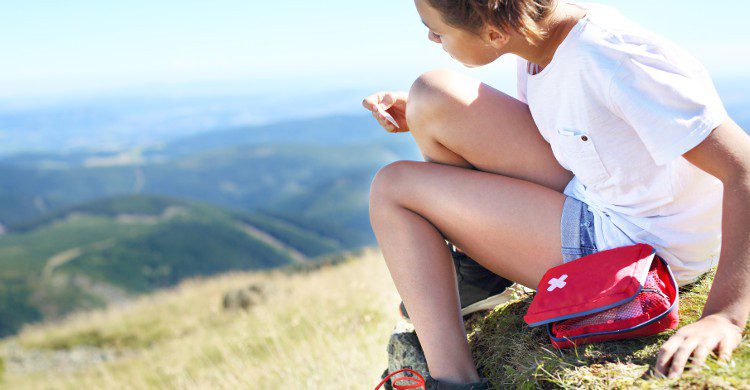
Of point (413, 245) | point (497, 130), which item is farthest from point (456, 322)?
point (497, 130)

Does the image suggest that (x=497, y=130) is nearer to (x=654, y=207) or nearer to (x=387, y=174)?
(x=387, y=174)

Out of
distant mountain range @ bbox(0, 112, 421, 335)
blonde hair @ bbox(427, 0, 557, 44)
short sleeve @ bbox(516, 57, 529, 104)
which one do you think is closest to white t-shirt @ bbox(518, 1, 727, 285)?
blonde hair @ bbox(427, 0, 557, 44)

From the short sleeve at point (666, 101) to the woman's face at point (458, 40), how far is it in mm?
435

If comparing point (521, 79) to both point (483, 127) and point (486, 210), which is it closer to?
point (483, 127)

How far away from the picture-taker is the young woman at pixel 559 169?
1541 millimetres

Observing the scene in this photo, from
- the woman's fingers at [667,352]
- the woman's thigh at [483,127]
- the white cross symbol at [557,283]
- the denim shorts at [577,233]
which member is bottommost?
the woman's fingers at [667,352]

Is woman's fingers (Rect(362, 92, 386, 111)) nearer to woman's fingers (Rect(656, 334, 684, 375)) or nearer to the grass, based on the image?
the grass

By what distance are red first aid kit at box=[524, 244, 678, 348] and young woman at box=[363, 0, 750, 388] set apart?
109 millimetres

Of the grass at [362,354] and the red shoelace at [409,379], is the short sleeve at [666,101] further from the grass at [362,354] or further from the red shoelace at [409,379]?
the red shoelace at [409,379]

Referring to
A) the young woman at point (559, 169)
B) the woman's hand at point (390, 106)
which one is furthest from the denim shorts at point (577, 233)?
the woman's hand at point (390, 106)

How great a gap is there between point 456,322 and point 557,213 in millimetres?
490

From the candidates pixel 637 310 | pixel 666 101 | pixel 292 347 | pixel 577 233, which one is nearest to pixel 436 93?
pixel 577 233

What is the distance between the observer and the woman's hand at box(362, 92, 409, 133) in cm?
238

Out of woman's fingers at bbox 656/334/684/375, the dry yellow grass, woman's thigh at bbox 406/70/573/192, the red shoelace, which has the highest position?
woman's thigh at bbox 406/70/573/192
